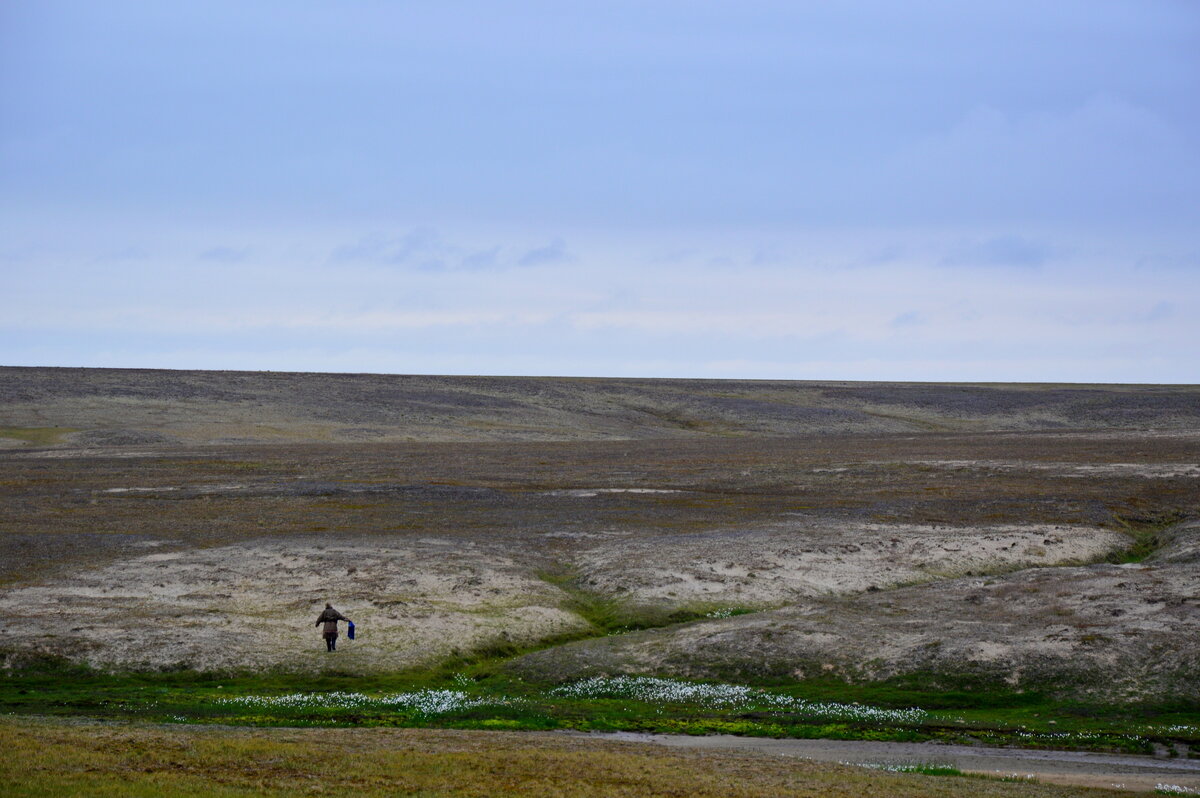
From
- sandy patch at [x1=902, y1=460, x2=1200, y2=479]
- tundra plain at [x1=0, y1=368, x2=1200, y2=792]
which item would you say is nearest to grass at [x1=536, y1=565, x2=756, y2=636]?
tundra plain at [x1=0, y1=368, x2=1200, y2=792]

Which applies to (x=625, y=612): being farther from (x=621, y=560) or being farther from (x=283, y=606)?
(x=283, y=606)

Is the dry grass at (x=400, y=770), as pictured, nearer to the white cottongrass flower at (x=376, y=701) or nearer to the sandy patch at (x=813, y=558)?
the white cottongrass flower at (x=376, y=701)

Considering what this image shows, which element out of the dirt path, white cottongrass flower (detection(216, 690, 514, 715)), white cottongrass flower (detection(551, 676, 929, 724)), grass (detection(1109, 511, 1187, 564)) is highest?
grass (detection(1109, 511, 1187, 564))

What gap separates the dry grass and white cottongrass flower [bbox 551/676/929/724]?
6.63 m

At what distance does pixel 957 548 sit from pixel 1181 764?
30.3 m

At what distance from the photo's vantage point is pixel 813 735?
2966cm

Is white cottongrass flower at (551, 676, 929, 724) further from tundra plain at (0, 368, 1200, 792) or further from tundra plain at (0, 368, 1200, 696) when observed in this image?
tundra plain at (0, 368, 1200, 696)

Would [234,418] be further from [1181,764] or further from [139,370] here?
[1181,764]

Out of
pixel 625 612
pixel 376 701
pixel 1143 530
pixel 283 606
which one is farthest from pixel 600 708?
pixel 1143 530

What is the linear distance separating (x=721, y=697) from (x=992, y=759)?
30.2ft

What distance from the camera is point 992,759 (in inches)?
1061

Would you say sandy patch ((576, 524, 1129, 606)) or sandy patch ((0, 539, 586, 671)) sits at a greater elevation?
sandy patch ((576, 524, 1129, 606))

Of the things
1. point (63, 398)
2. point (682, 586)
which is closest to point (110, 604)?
point (682, 586)

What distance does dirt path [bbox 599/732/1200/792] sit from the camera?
24391mm
